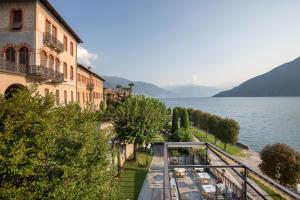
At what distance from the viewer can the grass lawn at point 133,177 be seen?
60.4ft

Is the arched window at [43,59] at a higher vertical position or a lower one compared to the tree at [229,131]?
higher

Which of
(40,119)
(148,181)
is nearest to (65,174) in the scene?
(40,119)

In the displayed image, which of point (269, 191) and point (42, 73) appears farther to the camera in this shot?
point (42, 73)

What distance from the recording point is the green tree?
26.1ft

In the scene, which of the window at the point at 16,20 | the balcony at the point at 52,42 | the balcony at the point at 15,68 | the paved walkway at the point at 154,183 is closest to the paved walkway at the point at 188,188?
the paved walkway at the point at 154,183

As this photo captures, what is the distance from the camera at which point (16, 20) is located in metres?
23.5

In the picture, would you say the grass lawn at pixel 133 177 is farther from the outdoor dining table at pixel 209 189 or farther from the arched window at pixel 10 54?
the arched window at pixel 10 54

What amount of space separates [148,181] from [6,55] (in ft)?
56.8

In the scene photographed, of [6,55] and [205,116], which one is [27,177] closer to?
[6,55]

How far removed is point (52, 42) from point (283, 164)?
23.6m

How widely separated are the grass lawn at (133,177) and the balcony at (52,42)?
551 inches

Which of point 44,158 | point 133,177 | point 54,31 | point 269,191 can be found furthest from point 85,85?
point 44,158

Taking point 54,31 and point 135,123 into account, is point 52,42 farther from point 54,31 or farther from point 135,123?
point 135,123

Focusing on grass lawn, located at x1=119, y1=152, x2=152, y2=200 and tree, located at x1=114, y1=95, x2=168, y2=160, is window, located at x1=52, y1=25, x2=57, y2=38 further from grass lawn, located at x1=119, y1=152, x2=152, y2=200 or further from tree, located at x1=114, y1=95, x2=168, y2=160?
grass lawn, located at x1=119, y1=152, x2=152, y2=200
